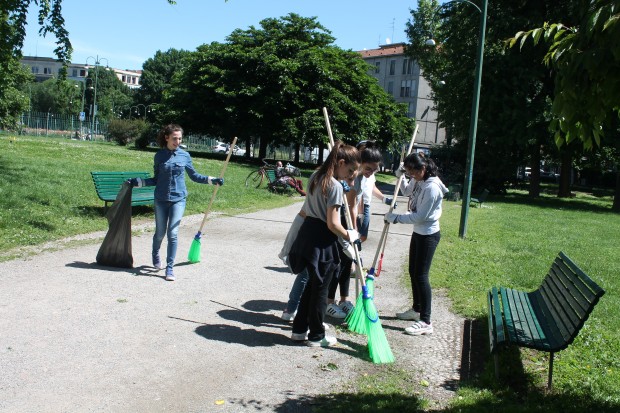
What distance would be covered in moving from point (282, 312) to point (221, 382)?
6.51ft

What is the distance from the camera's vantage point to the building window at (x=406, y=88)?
267ft

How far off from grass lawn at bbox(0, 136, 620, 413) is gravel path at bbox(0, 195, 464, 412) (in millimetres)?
251

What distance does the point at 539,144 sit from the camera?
28.8m

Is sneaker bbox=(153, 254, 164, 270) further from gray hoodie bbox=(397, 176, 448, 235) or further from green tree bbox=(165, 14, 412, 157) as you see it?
green tree bbox=(165, 14, 412, 157)

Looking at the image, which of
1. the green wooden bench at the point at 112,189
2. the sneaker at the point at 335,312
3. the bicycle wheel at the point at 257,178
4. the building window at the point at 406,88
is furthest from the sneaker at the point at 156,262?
the building window at the point at 406,88

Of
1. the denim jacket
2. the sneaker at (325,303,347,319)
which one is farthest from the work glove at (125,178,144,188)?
the sneaker at (325,303,347,319)

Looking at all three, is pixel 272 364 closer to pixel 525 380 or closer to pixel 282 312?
pixel 282 312

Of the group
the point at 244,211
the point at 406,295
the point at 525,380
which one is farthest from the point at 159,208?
the point at 244,211

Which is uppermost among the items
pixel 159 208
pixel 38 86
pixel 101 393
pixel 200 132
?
pixel 38 86

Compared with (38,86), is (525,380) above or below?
below

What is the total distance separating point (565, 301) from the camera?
4.67 meters

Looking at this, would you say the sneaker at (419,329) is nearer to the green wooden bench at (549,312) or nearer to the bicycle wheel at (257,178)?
the green wooden bench at (549,312)

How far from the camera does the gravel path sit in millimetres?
3982

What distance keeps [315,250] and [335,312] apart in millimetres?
1362
